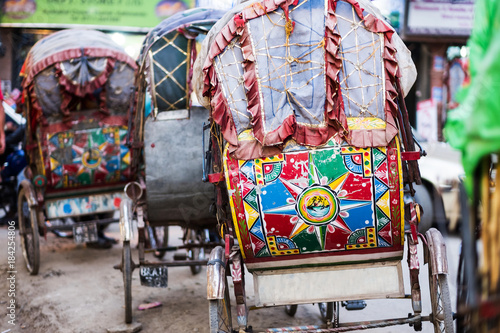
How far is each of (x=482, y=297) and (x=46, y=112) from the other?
5108 millimetres

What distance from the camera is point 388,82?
3.31 metres

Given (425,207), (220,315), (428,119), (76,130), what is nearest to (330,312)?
(220,315)

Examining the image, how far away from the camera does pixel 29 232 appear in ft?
21.1

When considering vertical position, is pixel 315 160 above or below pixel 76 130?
below

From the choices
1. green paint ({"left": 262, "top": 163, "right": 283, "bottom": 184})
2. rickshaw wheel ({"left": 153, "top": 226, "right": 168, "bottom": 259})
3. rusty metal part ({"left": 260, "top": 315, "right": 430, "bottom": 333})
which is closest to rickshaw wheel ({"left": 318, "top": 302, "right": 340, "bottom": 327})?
rusty metal part ({"left": 260, "top": 315, "right": 430, "bottom": 333})

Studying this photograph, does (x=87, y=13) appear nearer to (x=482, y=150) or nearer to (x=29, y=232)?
(x=29, y=232)

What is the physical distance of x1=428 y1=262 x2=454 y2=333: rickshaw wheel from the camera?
10.2 feet

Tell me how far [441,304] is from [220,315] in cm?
119

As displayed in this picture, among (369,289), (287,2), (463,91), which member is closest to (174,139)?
(287,2)

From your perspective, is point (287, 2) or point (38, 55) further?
point (38, 55)

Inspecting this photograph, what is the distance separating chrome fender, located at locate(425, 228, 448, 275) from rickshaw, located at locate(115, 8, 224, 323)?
1.84m

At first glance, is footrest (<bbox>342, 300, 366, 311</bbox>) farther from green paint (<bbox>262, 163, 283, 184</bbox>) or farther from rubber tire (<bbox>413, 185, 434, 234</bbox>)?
rubber tire (<bbox>413, 185, 434, 234</bbox>)

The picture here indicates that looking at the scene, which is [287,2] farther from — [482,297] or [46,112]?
[46,112]

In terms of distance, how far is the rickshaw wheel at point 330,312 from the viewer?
12.4 ft
